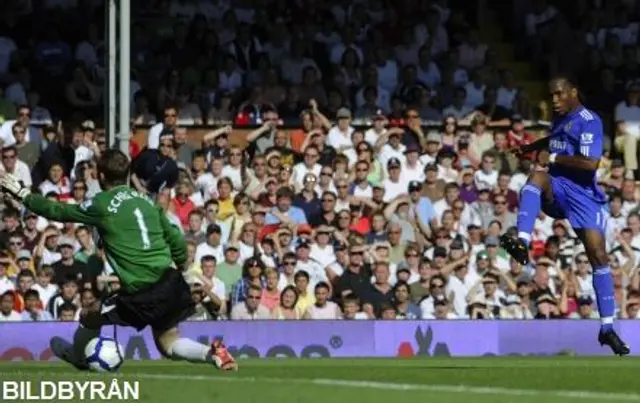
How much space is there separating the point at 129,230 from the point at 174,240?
34cm

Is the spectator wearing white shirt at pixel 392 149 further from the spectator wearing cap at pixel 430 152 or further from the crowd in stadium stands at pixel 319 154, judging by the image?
the spectator wearing cap at pixel 430 152

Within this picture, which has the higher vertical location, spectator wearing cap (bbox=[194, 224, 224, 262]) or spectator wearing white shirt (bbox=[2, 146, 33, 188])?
spectator wearing white shirt (bbox=[2, 146, 33, 188])

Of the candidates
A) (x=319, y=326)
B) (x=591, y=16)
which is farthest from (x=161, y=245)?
(x=591, y=16)

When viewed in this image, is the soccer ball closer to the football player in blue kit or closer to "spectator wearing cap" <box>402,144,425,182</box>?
the football player in blue kit

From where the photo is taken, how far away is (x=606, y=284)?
627 inches

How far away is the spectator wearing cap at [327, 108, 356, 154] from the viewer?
23047 millimetres

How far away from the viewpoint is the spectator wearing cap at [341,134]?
75.6ft

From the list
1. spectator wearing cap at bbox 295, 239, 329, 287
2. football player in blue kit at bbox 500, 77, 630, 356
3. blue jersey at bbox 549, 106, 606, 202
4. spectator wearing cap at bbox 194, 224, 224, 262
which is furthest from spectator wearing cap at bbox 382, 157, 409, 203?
blue jersey at bbox 549, 106, 606, 202

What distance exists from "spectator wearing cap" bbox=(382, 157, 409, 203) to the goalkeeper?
9336 millimetres

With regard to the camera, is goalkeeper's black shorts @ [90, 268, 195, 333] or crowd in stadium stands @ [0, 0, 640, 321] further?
crowd in stadium stands @ [0, 0, 640, 321]

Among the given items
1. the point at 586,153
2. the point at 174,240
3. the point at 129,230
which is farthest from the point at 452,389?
the point at 586,153

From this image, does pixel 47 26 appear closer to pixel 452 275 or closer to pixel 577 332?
pixel 452 275

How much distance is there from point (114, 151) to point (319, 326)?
22.4ft

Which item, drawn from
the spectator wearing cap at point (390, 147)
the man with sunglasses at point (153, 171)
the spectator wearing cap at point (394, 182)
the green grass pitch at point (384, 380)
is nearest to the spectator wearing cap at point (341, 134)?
the spectator wearing cap at point (390, 147)
